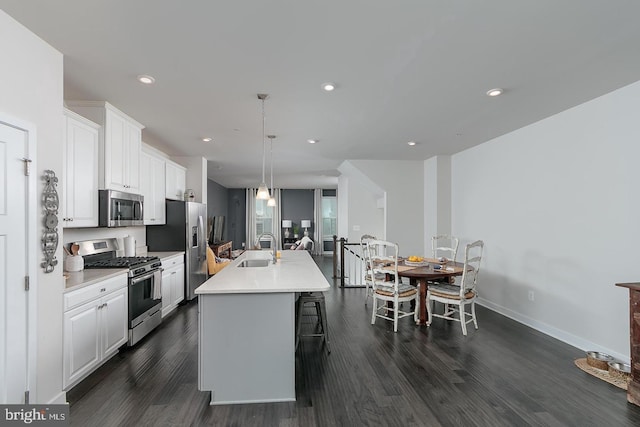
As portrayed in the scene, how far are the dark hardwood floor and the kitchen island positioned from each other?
3.1 inches

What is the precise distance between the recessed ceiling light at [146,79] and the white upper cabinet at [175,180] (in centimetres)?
245

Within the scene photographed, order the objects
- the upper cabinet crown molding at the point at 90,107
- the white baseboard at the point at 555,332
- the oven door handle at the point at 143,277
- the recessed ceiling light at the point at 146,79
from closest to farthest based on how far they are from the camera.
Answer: the recessed ceiling light at the point at 146,79 < the white baseboard at the point at 555,332 < the upper cabinet crown molding at the point at 90,107 < the oven door handle at the point at 143,277

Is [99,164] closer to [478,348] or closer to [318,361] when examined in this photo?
[318,361]

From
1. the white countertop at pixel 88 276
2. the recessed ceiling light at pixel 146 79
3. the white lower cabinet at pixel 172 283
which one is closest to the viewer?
the white countertop at pixel 88 276

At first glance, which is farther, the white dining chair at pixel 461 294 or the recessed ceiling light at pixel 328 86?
the white dining chair at pixel 461 294

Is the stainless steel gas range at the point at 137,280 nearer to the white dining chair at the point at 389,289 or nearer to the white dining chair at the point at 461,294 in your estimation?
the white dining chair at the point at 389,289

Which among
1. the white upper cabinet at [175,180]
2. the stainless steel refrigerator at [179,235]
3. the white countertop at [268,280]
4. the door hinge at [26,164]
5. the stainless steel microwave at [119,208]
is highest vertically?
the white upper cabinet at [175,180]

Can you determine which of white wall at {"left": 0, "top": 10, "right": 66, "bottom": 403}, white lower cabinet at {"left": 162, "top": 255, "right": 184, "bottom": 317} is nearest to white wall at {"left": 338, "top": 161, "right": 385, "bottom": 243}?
white lower cabinet at {"left": 162, "top": 255, "right": 184, "bottom": 317}

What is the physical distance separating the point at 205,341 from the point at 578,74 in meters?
3.72

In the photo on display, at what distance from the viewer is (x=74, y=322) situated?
2.52 meters

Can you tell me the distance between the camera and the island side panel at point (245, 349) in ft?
7.90

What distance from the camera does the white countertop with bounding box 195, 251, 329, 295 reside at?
7.69 ft

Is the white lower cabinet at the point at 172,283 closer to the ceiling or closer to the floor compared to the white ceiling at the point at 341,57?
closer to the floor

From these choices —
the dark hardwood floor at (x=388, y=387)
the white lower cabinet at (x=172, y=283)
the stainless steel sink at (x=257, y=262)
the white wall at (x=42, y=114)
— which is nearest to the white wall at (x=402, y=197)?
the dark hardwood floor at (x=388, y=387)
